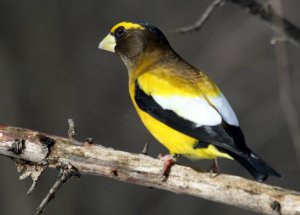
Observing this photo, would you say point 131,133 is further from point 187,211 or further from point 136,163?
point 136,163

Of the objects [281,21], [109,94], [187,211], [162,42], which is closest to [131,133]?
[109,94]

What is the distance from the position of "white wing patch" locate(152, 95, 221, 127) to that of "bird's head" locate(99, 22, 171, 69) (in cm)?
70

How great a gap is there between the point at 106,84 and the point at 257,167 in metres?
6.49

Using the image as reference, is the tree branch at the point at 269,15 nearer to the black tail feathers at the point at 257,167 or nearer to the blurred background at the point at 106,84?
the black tail feathers at the point at 257,167

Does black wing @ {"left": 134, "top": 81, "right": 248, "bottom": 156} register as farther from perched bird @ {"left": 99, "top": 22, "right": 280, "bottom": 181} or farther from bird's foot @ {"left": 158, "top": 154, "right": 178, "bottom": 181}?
bird's foot @ {"left": 158, "top": 154, "right": 178, "bottom": 181}

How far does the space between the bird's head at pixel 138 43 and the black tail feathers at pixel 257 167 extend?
120 centimetres

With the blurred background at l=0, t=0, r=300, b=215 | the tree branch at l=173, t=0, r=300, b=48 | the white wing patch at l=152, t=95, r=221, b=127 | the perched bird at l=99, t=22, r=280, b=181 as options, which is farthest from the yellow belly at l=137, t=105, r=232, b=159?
the blurred background at l=0, t=0, r=300, b=215

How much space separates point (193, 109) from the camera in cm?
473

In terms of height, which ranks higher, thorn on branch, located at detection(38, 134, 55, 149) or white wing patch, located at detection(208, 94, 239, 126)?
white wing patch, located at detection(208, 94, 239, 126)

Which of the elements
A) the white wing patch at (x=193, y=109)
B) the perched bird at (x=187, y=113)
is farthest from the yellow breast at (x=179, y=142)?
the white wing patch at (x=193, y=109)

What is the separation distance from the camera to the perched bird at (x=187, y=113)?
456 centimetres

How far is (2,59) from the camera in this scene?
10.8 m

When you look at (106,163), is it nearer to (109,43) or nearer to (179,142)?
(179,142)

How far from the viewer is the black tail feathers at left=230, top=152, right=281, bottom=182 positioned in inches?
177
